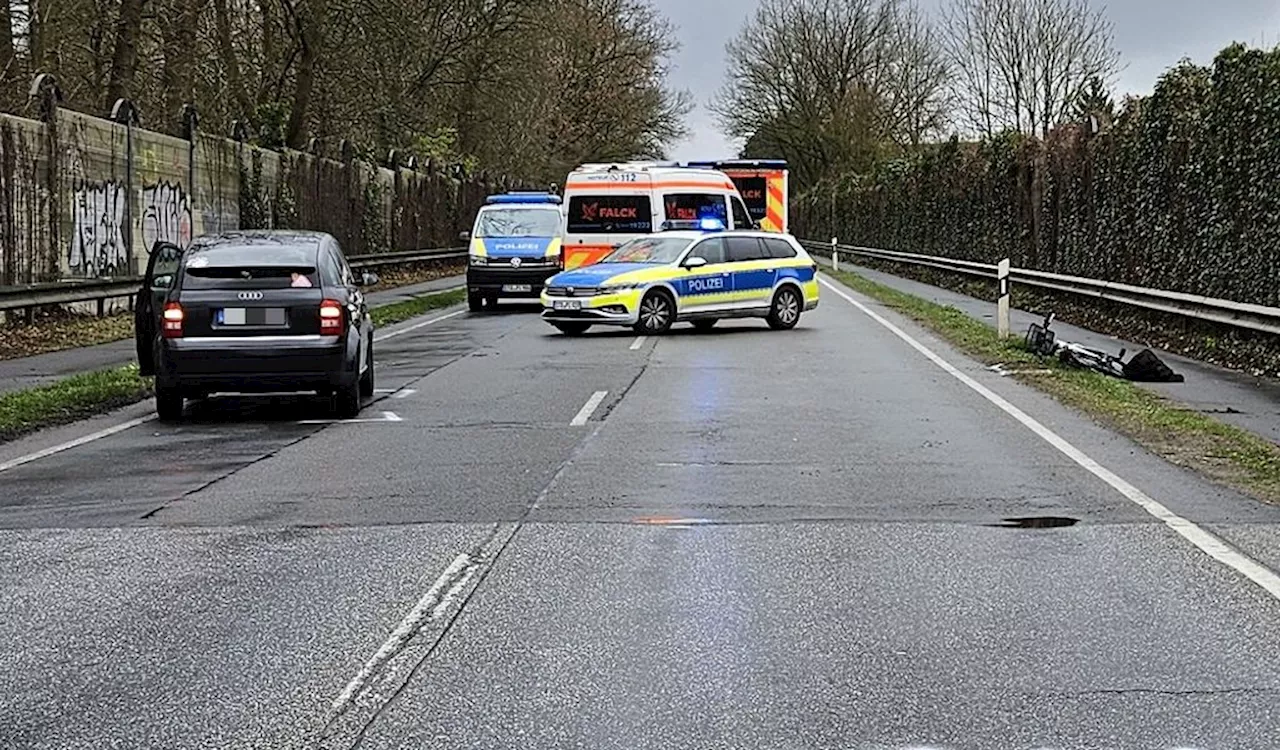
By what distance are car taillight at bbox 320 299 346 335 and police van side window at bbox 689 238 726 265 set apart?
10.9 metres

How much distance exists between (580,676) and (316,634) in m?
1.27

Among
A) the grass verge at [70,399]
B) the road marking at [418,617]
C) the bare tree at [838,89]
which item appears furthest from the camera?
the bare tree at [838,89]

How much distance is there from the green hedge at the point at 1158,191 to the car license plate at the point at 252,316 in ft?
35.4

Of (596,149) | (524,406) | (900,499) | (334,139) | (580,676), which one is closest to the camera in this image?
(580,676)

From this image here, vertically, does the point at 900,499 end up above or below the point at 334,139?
below

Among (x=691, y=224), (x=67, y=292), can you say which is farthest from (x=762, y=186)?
(x=67, y=292)

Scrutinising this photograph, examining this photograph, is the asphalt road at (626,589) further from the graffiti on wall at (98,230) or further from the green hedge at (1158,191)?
the graffiti on wall at (98,230)

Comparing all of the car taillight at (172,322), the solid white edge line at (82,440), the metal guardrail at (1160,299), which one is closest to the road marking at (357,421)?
the solid white edge line at (82,440)

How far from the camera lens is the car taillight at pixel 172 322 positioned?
1334cm

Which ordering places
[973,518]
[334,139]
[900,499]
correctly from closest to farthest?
[973,518], [900,499], [334,139]

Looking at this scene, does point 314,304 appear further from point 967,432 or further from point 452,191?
point 452,191

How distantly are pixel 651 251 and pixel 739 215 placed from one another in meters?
6.17

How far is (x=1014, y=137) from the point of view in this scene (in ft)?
115

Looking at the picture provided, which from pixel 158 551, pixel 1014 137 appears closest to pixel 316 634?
pixel 158 551
